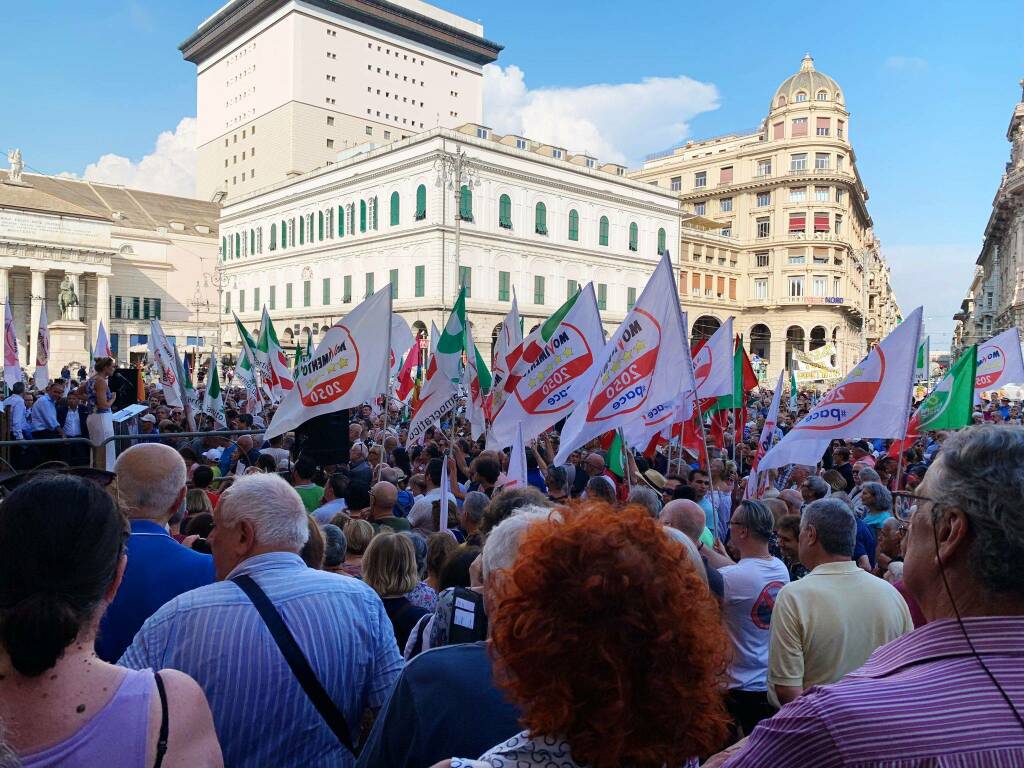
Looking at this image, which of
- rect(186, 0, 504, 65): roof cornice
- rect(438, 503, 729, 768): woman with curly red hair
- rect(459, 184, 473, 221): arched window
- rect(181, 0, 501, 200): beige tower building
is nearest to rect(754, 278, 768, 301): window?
rect(459, 184, 473, 221): arched window

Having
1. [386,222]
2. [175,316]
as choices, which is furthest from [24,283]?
[386,222]

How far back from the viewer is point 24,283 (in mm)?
48688

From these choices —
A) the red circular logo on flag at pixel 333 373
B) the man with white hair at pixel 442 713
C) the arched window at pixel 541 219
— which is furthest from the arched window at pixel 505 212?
the man with white hair at pixel 442 713

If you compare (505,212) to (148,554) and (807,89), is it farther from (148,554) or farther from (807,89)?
(148,554)

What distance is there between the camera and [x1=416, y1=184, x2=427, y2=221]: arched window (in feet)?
132

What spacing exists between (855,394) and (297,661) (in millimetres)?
5502

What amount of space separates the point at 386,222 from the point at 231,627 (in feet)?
135

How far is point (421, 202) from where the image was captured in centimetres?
4028

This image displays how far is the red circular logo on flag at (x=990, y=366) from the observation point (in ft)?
36.3

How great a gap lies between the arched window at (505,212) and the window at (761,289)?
25350 millimetres

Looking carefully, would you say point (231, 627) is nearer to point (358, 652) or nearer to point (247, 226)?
point (358, 652)

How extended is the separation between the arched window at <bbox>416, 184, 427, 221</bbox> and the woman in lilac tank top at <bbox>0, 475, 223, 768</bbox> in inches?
1557

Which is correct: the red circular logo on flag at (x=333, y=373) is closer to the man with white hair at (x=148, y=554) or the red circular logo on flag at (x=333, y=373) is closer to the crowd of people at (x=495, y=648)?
the man with white hair at (x=148, y=554)

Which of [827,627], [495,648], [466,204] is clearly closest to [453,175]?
[466,204]
